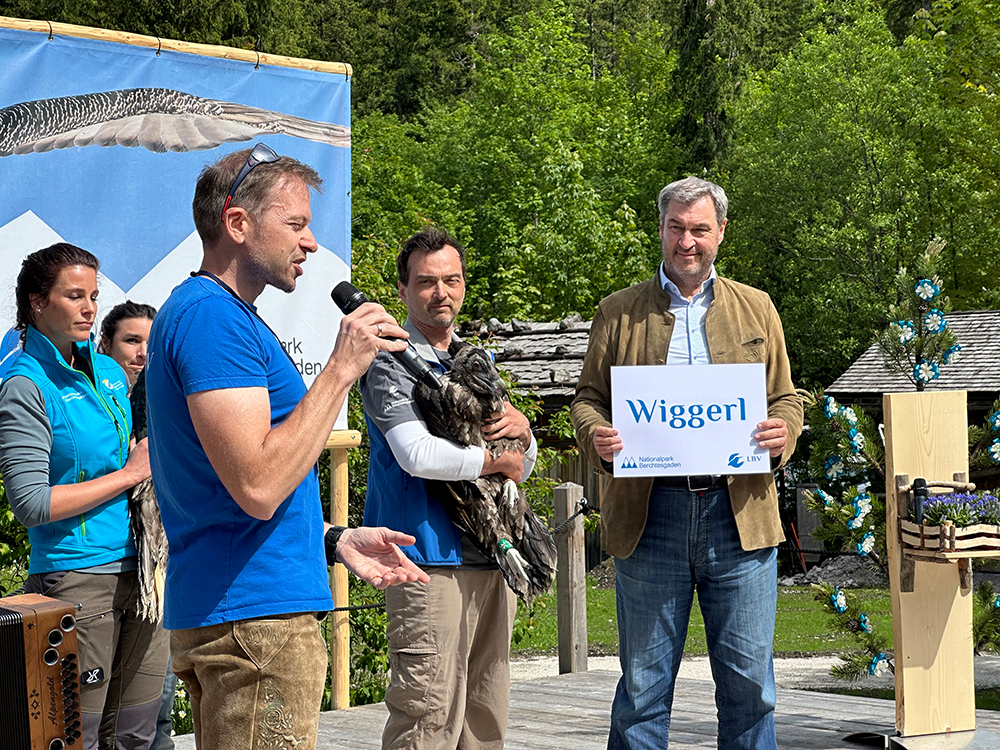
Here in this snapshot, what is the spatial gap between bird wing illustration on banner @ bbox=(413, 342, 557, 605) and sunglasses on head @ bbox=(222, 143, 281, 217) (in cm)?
112

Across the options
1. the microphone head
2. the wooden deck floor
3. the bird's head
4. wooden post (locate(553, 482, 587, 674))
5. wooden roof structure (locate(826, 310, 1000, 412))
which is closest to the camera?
the microphone head

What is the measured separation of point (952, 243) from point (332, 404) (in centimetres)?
2380

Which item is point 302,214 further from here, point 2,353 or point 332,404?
point 2,353

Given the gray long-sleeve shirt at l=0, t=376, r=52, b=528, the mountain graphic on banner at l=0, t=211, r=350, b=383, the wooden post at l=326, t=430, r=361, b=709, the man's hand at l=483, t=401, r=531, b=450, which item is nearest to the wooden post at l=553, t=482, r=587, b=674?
the wooden post at l=326, t=430, r=361, b=709

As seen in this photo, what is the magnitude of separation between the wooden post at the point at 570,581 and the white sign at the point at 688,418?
138 inches

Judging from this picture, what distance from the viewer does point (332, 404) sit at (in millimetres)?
2342

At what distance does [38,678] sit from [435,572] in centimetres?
126

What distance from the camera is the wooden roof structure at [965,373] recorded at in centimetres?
1945

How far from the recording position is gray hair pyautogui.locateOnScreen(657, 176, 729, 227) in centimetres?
395

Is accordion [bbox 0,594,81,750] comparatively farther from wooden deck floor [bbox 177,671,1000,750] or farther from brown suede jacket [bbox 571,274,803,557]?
wooden deck floor [bbox 177,671,1000,750]

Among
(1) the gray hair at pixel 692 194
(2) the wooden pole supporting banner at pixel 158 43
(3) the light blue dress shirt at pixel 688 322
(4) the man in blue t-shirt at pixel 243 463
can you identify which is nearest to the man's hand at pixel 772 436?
(3) the light blue dress shirt at pixel 688 322

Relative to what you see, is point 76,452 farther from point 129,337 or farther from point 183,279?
point 183,279

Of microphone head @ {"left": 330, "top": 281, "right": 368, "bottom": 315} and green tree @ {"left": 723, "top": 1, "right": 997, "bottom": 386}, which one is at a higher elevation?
green tree @ {"left": 723, "top": 1, "right": 997, "bottom": 386}

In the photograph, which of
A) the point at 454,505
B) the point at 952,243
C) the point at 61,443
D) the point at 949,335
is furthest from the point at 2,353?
the point at 952,243
